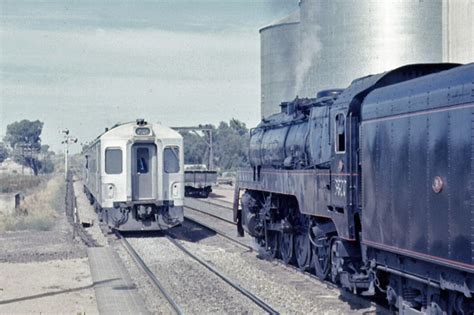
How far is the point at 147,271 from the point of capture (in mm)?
17297

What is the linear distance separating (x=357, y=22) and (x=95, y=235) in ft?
123

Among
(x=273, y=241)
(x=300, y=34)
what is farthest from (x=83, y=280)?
(x=300, y=34)

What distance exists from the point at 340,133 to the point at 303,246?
457 centimetres

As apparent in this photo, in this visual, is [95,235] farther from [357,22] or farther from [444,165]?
[357,22]

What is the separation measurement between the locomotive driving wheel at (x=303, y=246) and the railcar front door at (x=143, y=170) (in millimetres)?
8789

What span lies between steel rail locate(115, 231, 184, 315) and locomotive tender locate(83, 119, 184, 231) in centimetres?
95

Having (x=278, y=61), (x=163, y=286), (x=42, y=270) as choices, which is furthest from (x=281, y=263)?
(x=278, y=61)

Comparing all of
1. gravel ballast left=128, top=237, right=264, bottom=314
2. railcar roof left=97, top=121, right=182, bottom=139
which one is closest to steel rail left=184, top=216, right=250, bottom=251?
gravel ballast left=128, top=237, right=264, bottom=314

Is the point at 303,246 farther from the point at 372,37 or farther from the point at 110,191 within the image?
the point at 372,37

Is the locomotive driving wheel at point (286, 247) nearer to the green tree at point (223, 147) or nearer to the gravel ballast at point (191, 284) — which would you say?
the gravel ballast at point (191, 284)

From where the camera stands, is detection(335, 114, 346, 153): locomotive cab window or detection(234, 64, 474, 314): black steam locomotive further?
detection(335, 114, 346, 153): locomotive cab window

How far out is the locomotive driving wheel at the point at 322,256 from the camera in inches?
568

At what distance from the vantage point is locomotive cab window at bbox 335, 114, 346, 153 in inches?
493

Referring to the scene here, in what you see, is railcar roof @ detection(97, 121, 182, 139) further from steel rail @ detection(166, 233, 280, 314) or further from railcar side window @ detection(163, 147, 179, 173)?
steel rail @ detection(166, 233, 280, 314)
